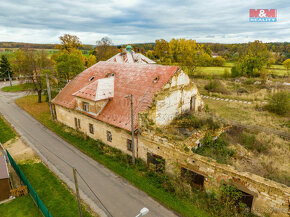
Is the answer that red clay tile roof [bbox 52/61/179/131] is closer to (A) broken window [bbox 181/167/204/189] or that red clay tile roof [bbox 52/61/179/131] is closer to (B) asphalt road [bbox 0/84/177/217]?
(B) asphalt road [bbox 0/84/177/217]

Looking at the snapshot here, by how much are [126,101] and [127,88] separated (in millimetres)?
2063

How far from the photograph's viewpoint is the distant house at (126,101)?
1780cm

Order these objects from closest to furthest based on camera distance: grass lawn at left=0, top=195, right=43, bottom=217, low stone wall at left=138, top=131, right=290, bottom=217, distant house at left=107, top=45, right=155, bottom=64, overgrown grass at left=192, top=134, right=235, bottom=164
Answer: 1. low stone wall at left=138, top=131, right=290, bottom=217
2. grass lawn at left=0, top=195, right=43, bottom=217
3. overgrown grass at left=192, top=134, right=235, bottom=164
4. distant house at left=107, top=45, right=155, bottom=64

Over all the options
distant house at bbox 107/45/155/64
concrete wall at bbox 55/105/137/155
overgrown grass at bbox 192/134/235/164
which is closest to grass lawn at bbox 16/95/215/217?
concrete wall at bbox 55/105/137/155

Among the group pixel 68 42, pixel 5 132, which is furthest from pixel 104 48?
pixel 5 132

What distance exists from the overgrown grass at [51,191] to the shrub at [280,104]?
95.2ft

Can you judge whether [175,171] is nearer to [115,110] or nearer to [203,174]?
[203,174]

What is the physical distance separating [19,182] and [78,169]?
15.1 ft

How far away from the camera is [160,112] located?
701 inches

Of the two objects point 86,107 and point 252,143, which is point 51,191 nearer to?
point 86,107

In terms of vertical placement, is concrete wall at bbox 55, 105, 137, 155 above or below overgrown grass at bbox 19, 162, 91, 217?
above

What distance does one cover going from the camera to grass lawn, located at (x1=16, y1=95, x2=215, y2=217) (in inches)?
478

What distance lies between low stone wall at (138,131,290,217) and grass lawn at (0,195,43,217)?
8815 millimetres

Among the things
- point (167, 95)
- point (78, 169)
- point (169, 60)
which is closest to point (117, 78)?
point (167, 95)
